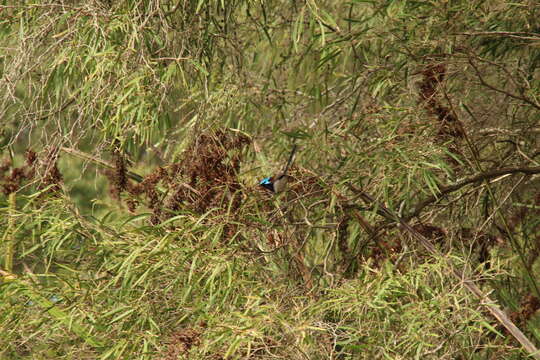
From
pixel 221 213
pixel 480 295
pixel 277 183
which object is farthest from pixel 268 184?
pixel 480 295

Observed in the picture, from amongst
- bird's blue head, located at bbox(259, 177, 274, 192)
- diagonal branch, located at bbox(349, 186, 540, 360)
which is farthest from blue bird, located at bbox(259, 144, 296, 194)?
diagonal branch, located at bbox(349, 186, 540, 360)

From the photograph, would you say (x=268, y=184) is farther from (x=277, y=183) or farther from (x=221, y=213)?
(x=221, y=213)


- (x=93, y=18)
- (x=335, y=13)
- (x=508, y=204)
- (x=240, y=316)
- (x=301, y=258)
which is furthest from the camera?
(x=335, y=13)

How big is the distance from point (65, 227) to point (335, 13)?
204 centimetres

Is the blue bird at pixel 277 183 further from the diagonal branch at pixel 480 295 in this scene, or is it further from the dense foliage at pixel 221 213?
the diagonal branch at pixel 480 295

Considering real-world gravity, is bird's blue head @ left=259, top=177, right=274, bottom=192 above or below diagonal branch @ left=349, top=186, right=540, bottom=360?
above

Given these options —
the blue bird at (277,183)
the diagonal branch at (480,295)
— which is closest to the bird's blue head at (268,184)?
the blue bird at (277,183)

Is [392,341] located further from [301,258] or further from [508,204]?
[508,204]

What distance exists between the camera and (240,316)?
93.5 inches

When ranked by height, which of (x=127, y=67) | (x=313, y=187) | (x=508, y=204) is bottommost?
(x=508, y=204)

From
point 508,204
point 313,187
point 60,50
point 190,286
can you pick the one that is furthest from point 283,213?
point 508,204

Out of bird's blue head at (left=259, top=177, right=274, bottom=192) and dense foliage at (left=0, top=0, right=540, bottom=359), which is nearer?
dense foliage at (left=0, top=0, right=540, bottom=359)

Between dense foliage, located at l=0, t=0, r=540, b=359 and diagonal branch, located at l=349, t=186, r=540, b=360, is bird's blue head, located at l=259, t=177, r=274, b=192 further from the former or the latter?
diagonal branch, located at l=349, t=186, r=540, b=360

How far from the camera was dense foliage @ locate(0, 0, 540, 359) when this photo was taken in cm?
250
